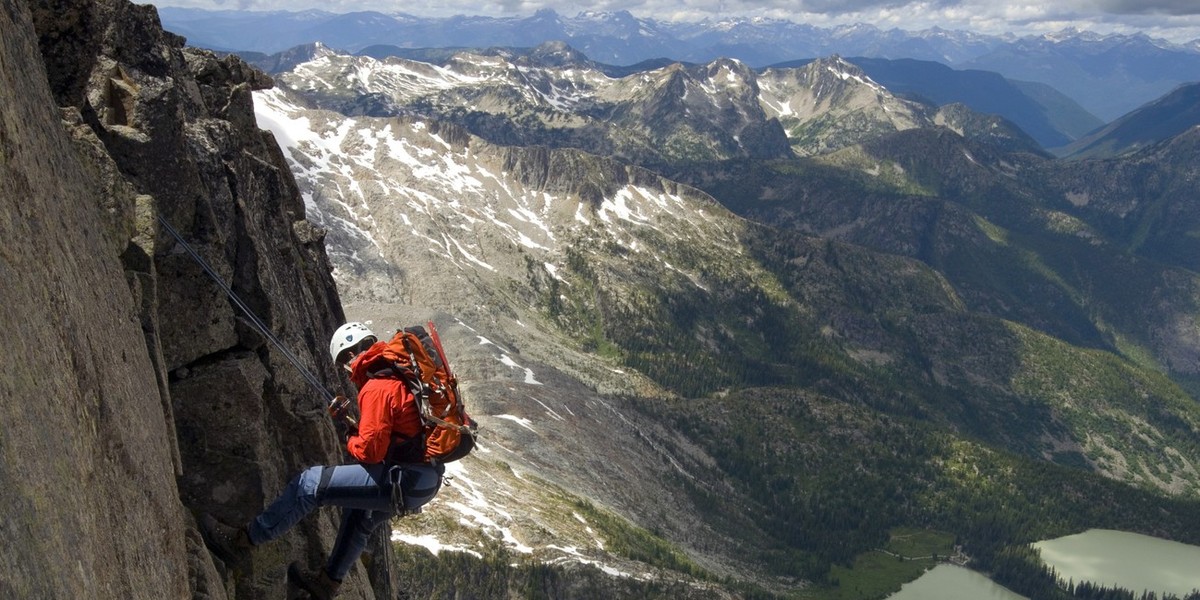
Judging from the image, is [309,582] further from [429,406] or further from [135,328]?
[135,328]

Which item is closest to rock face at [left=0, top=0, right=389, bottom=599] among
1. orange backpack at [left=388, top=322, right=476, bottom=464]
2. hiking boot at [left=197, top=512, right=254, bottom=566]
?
hiking boot at [left=197, top=512, right=254, bottom=566]

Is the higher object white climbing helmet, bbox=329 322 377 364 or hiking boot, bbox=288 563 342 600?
white climbing helmet, bbox=329 322 377 364

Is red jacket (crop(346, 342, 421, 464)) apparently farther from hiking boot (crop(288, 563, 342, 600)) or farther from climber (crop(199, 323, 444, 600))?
hiking boot (crop(288, 563, 342, 600))

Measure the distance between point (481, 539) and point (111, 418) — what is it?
93.6 meters

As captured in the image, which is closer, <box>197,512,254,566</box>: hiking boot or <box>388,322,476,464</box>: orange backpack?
<box>388,322,476,464</box>: orange backpack

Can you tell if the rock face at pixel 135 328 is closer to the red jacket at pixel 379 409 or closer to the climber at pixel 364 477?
the climber at pixel 364 477

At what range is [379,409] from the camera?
644 inches

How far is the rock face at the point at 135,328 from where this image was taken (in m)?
10.9

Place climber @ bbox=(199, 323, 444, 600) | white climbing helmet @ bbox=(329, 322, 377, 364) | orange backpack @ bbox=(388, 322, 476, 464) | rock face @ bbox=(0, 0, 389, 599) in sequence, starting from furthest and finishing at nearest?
white climbing helmet @ bbox=(329, 322, 377, 364), orange backpack @ bbox=(388, 322, 476, 464), climber @ bbox=(199, 323, 444, 600), rock face @ bbox=(0, 0, 389, 599)

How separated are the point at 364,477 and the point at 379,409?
188 cm

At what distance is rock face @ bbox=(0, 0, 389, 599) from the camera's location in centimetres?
1092

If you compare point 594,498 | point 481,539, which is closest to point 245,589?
point 481,539

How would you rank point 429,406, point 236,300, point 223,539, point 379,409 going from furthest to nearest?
point 236,300
point 223,539
point 429,406
point 379,409

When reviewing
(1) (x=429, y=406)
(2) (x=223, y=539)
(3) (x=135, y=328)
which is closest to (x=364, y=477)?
(1) (x=429, y=406)
